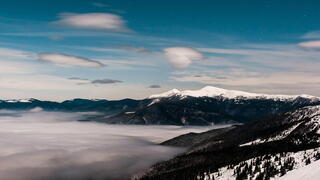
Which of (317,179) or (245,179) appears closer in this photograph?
(317,179)

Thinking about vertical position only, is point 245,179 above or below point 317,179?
below

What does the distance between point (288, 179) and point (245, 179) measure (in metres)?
130

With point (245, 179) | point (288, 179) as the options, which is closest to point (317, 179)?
point (288, 179)

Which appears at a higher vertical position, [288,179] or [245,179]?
[288,179]

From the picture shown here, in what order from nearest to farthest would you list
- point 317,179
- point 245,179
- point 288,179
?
point 317,179
point 288,179
point 245,179

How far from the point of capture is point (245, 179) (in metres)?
199

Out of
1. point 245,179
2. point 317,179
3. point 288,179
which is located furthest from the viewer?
point 245,179

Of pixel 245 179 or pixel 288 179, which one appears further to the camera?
pixel 245 179

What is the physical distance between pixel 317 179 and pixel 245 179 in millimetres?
141563

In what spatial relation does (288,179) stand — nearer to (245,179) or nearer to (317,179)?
(317,179)

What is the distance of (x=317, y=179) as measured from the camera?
62.3 meters

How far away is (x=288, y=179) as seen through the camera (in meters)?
73.9
